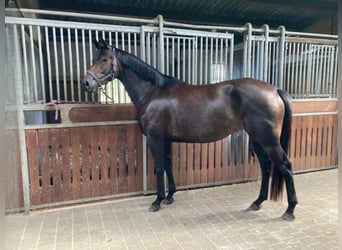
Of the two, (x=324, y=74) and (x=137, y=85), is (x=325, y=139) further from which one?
(x=137, y=85)

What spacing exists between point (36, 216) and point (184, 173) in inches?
62.6

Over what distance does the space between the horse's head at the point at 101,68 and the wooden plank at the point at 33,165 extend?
716mm

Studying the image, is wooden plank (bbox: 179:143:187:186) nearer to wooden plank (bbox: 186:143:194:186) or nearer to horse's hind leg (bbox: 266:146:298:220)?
wooden plank (bbox: 186:143:194:186)

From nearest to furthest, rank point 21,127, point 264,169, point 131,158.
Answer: point 21,127, point 264,169, point 131,158

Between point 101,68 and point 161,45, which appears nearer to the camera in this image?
point 101,68

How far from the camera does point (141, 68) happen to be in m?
2.52

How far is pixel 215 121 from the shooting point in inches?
96.8

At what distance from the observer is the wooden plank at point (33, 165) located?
2.44 meters

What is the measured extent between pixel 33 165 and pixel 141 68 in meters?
1.41

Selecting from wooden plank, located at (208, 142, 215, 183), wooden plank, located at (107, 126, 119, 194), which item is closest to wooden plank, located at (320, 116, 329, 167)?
wooden plank, located at (208, 142, 215, 183)

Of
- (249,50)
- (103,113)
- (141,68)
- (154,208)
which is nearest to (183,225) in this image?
(154,208)

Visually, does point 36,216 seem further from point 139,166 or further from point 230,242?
point 230,242

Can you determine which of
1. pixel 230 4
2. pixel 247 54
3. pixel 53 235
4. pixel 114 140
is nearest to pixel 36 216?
pixel 53 235

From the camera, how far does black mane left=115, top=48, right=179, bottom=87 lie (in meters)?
2.50
